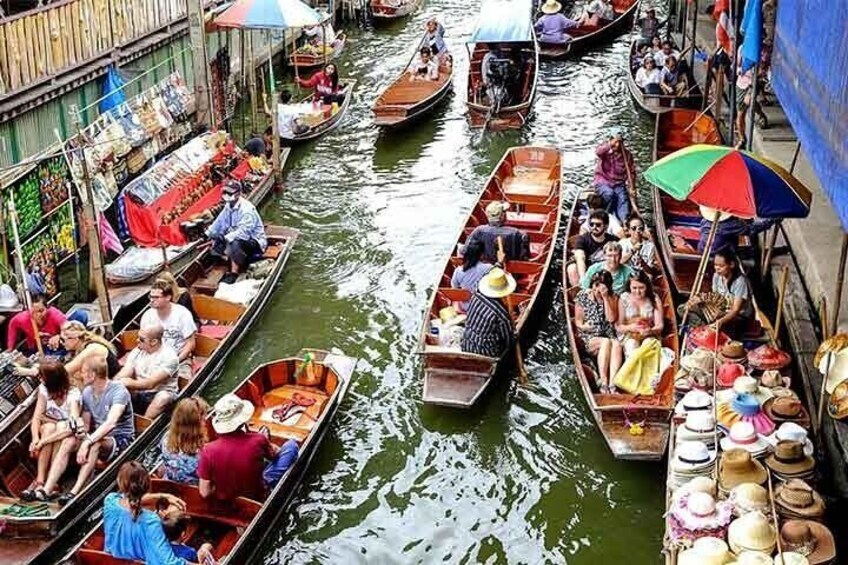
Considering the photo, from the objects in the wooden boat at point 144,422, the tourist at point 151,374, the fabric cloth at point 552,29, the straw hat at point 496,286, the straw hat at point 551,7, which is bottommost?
the wooden boat at point 144,422

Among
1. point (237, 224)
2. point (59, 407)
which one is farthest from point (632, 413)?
point (237, 224)

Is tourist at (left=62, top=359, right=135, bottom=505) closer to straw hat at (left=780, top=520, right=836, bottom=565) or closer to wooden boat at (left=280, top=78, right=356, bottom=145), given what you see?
straw hat at (left=780, top=520, right=836, bottom=565)

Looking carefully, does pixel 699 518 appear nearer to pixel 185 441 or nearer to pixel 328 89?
pixel 185 441

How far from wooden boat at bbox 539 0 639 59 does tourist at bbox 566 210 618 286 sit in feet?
38.3

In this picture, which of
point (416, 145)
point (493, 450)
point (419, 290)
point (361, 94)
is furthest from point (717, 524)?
point (361, 94)

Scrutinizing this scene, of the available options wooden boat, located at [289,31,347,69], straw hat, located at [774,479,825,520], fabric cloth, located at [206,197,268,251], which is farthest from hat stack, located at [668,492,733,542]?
wooden boat, located at [289,31,347,69]

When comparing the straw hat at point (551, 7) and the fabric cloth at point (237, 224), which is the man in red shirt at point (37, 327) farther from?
the straw hat at point (551, 7)

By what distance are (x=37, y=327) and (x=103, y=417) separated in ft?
5.59

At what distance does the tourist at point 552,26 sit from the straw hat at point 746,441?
16482 mm

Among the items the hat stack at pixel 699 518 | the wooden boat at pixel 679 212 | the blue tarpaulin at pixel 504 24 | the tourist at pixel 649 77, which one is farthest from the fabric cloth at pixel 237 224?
the tourist at pixel 649 77

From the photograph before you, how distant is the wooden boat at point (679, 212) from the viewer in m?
11.9

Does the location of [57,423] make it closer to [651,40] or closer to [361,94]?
[361,94]

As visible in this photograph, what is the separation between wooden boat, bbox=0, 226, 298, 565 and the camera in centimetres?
823

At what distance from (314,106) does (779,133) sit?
27.7 feet
